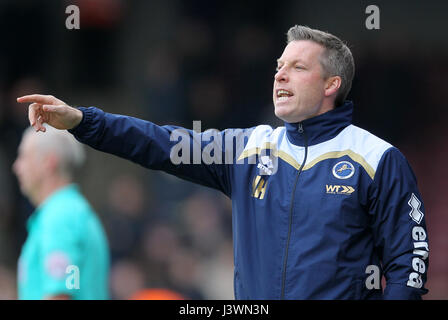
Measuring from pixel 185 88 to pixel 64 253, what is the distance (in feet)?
14.8

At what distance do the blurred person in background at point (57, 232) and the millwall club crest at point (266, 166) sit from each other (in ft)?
4.40

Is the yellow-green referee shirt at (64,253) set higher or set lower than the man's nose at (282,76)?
lower

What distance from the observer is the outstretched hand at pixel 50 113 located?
138 inches

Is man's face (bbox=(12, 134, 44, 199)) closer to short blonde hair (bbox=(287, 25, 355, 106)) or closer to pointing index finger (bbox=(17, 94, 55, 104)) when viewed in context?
pointing index finger (bbox=(17, 94, 55, 104))

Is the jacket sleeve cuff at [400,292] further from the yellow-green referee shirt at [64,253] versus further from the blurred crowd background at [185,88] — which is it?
the blurred crowd background at [185,88]

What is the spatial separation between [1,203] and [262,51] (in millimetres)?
3043

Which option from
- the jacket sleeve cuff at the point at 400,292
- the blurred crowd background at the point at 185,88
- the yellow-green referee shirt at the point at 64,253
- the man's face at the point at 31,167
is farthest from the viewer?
the blurred crowd background at the point at 185,88

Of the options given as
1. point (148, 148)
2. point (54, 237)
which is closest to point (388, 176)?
point (148, 148)

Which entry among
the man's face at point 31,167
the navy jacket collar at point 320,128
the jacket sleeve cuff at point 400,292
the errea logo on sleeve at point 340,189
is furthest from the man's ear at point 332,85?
the man's face at point 31,167

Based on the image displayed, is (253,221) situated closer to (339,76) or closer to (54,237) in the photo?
(339,76)

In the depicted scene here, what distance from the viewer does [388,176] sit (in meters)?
3.54

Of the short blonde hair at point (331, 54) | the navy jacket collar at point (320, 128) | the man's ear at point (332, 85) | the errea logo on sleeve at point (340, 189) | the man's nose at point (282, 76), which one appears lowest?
the errea logo on sleeve at point (340, 189)

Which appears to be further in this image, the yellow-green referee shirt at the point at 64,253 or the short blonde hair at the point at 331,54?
the yellow-green referee shirt at the point at 64,253

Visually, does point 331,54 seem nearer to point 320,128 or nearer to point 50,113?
point 320,128
